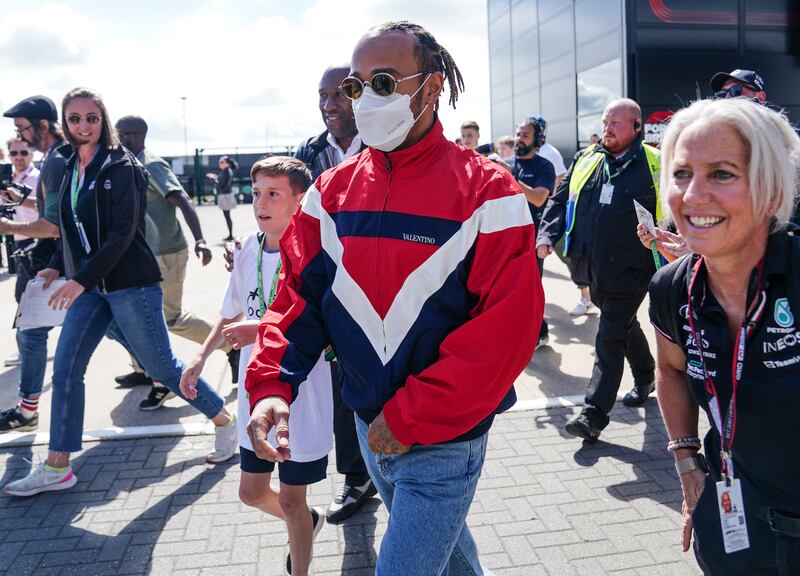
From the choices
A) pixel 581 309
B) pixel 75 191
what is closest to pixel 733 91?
pixel 75 191

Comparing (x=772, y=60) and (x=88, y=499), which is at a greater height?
(x=772, y=60)

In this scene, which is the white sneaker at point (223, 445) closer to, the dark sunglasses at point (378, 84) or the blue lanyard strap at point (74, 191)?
the blue lanyard strap at point (74, 191)

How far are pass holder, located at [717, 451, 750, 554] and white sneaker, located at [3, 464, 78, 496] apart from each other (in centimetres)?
366

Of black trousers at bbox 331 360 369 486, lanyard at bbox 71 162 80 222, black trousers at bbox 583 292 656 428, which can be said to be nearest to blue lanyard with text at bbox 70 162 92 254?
lanyard at bbox 71 162 80 222

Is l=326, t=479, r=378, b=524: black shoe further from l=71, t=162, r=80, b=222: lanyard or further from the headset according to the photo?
the headset

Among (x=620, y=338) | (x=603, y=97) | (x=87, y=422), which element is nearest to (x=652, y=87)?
(x=603, y=97)

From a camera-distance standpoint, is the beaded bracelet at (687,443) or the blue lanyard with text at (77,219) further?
the blue lanyard with text at (77,219)

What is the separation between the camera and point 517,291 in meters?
2.10

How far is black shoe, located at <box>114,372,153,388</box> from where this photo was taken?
6391mm

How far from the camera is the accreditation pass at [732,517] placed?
6.40 ft

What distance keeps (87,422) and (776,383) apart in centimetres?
495

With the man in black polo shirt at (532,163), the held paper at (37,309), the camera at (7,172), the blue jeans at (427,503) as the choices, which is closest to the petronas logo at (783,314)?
the blue jeans at (427,503)

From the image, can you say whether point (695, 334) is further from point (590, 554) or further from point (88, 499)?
point (88, 499)

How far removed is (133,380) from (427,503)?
4.85m
